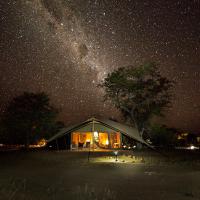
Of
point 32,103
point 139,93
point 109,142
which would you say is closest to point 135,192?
point 109,142

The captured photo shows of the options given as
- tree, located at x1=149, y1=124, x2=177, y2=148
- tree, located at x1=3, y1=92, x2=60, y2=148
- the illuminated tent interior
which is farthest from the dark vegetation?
tree, located at x1=149, y1=124, x2=177, y2=148

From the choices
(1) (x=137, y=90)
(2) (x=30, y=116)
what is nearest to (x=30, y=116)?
(2) (x=30, y=116)

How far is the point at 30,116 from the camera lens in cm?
4800

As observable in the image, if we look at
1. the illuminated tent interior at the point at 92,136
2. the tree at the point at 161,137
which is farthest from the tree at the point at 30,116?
the tree at the point at 161,137

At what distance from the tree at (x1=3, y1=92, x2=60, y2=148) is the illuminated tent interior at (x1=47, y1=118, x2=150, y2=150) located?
501 inches

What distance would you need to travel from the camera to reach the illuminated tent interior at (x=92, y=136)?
32312 millimetres

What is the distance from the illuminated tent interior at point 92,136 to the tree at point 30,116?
41.8ft

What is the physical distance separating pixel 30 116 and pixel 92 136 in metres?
18.7

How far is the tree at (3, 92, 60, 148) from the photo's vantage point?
4778cm

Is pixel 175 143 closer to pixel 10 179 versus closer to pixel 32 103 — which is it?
pixel 32 103

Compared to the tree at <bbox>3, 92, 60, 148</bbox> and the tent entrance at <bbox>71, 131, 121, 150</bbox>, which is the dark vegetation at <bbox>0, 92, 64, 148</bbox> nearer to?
the tree at <bbox>3, 92, 60, 148</bbox>

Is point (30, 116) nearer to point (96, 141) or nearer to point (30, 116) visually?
point (30, 116)

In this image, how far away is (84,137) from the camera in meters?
36.8

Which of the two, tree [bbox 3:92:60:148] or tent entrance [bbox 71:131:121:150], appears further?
tree [bbox 3:92:60:148]
